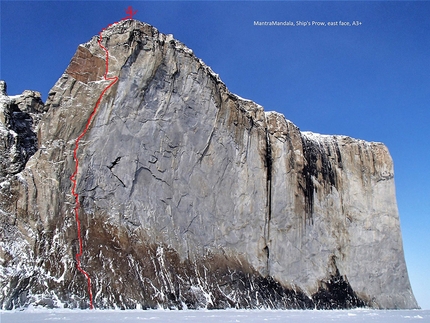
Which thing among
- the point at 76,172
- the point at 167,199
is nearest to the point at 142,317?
the point at 76,172

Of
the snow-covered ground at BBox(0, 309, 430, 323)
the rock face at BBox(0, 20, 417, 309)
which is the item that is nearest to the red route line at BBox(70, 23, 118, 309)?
the rock face at BBox(0, 20, 417, 309)

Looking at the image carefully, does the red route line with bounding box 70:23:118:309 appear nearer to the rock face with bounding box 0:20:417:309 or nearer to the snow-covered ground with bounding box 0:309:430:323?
the rock face with bounding box 0:20:417:309

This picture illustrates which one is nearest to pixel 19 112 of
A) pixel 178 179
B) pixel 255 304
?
pixel 178 179

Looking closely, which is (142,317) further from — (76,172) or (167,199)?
(167,199)

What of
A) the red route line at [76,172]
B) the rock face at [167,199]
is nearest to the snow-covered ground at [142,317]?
the rock face at [167,199]

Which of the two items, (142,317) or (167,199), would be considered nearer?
(142,317)

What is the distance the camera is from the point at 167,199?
3303 cm

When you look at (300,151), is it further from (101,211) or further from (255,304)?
(101,211)

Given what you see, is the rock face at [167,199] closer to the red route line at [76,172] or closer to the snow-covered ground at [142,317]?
the red route line at [76,172]

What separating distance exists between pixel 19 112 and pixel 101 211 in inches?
449

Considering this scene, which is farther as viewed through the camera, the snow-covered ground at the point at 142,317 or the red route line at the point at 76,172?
the red route line at the point at 76,172

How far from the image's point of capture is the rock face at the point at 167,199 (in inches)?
1082

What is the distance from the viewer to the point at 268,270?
37188 millimetres

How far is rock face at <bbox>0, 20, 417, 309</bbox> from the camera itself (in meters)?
27.5
